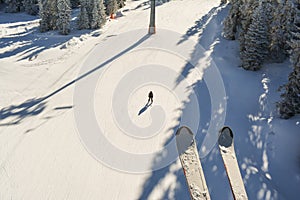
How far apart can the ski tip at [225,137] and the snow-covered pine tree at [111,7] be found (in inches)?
846

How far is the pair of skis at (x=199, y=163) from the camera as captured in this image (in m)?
8.48

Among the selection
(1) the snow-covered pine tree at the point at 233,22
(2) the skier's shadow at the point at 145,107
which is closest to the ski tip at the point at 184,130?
(2) the skier's shadow at the point at 145,107

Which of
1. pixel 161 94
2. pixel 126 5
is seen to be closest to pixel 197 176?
pixel 161 94

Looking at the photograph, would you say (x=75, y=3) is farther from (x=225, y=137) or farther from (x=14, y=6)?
(x=225, y=137)

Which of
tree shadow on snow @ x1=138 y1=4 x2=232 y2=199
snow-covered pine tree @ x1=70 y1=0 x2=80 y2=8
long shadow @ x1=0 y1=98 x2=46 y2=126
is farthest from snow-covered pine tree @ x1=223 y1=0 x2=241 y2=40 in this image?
snow-covered pine tree @ x1=70 y1=0 x2=80 y2=8

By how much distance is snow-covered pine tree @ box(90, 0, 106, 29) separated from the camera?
24328mm

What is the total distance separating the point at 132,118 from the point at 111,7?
1926 cm

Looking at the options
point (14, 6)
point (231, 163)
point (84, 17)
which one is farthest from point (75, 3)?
point (231, 163)

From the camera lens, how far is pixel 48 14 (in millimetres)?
25453

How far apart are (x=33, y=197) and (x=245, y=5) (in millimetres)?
17472

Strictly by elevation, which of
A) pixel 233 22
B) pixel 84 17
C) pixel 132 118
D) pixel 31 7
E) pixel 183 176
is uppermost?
pixel 233 22

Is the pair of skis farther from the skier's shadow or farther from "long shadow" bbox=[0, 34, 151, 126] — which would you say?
"long shadow" bbox=[0, 34, 151, 126]

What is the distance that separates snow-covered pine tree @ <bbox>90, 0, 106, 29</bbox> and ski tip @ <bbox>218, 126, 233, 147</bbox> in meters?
17.4

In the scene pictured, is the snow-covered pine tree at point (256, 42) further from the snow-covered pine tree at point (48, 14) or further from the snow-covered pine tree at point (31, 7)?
the snow-covered pine tree at point (31, 7)
